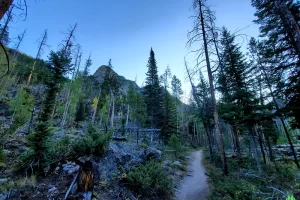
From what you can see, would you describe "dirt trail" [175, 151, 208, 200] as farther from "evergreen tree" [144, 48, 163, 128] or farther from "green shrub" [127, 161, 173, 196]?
"evergreen tree" [144, 48, 163, 128]

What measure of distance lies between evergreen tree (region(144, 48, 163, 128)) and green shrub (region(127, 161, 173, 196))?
57.4 feet

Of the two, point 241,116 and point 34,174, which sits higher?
point 241,116

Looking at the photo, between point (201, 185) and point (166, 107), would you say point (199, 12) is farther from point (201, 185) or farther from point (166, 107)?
point (166, 107)

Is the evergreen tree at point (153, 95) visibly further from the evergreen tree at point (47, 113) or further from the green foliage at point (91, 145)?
the green foliage at point (91, 145)

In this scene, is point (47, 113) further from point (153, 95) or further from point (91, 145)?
point (153, 95)

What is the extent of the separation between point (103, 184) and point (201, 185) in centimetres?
545

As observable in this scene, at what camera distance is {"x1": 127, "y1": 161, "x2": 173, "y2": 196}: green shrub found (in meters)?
5.57

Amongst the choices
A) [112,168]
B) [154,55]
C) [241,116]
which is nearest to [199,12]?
[241,116]

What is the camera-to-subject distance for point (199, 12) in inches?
360

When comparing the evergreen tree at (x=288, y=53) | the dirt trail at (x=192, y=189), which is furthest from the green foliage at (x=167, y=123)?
the evergreen tree at (x=288, y=53)

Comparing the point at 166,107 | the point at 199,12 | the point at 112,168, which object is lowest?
the point at 112,168

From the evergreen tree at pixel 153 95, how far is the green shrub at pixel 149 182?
689 inches

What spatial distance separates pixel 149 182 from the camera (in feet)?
18.4

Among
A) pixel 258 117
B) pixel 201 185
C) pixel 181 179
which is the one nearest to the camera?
pixel 201 185
